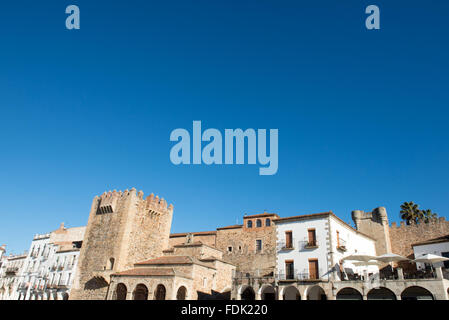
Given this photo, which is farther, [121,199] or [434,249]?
[121,199]

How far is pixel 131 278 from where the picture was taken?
33156 mm

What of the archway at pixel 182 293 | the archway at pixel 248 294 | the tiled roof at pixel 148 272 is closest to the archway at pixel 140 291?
the tiled roof at pixel 148 272

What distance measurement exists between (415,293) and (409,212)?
21.8m

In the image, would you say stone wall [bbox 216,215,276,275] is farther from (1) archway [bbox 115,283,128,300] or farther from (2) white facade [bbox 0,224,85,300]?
(2) white facade [bbox 0,224,85,300]

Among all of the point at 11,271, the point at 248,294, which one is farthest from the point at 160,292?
the point at 11,271

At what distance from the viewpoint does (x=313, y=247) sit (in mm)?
27422

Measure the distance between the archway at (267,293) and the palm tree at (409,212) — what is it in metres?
23.1

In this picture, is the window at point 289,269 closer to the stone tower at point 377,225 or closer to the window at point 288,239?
the window at point 288,239

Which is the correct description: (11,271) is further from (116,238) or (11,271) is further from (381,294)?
(381,294)

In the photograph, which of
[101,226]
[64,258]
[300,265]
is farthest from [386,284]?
[64,258]

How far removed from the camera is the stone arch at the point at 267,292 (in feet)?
93.1

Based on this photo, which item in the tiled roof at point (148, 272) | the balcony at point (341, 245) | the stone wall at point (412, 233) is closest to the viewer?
the balcony at point (341, 245)

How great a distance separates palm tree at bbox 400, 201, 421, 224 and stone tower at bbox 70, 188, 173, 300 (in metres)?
32.3
